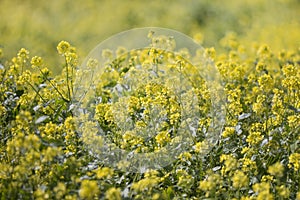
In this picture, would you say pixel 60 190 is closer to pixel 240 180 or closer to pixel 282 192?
pixel 240 180

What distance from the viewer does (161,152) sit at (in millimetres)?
3344

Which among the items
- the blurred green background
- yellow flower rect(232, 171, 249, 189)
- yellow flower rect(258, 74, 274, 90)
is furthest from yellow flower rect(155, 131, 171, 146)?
the blurred green background

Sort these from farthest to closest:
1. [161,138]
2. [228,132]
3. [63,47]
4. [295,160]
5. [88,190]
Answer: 1. [63,47]
2. [228,132]
3. [161,138]
4. [295,160]
5. [88,190]

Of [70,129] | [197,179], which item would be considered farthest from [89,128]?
[197,179]

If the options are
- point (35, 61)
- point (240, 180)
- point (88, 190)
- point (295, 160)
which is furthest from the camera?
point (35, 61)

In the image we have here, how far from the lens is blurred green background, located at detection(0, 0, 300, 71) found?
7.86m

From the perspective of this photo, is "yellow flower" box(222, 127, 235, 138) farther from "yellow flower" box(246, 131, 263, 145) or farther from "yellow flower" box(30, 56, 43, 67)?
"yellow flower" box(30, 56, 43, 67)

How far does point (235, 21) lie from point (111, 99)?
493cm

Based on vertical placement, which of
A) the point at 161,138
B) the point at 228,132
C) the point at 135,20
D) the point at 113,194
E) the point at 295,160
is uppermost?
the point at 135,20

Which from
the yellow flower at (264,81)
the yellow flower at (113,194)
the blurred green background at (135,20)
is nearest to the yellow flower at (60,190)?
the yellow flower at (113,194)

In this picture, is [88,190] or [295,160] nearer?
[88,190]

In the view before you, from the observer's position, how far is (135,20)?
9180mm

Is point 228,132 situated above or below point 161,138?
above

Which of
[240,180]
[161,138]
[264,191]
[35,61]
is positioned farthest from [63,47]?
[264,191]
